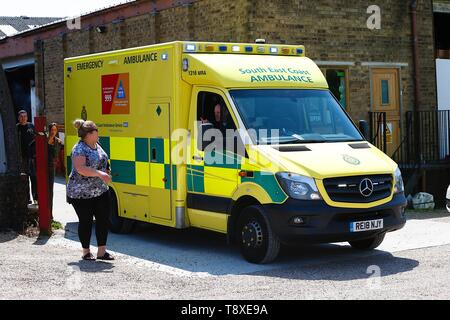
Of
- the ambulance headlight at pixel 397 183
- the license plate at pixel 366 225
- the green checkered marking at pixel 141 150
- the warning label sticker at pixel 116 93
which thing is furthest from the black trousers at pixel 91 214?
the ambulance headlight at pixel 397 183

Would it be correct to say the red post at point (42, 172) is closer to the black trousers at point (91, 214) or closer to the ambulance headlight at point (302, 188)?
the black trousers at point (91, 214)

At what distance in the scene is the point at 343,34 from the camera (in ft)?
54.4

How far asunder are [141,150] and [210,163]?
5.03 feet

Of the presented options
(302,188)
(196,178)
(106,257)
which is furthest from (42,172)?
(302,188)

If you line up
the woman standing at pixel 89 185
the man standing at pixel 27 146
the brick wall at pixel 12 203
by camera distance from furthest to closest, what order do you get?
the man standing at pixel 27 146 → the brick wall at pixel 12 203 → the woman standing at pixel 89 185

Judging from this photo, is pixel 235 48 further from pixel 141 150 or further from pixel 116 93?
pixel 116 93

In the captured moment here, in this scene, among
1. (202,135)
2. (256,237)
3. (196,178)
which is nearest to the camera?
(256,237)

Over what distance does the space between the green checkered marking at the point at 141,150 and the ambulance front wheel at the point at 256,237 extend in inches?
80.6

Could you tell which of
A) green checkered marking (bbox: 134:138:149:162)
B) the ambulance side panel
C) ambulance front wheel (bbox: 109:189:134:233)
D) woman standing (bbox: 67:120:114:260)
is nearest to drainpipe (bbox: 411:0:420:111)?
the ambulance side panel

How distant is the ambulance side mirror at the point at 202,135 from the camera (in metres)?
9.92

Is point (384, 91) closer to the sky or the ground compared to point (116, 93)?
closer to the sky
